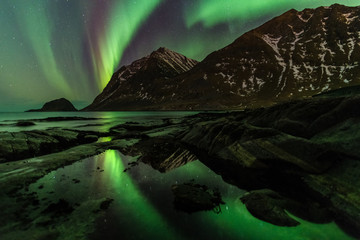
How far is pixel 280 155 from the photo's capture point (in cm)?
1569

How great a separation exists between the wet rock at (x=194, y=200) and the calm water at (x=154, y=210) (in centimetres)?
44

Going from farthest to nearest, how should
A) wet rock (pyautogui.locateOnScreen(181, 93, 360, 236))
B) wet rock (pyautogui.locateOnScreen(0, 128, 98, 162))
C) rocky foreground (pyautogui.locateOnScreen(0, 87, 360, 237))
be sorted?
wet rock (pyautogui.locateOnScreen(0, 128, 98, 162)), rocky foreground (pyautogui.locateOnScreen(0, 87, 360, 237)), wet rock (pyautogui.locateOnScreen(181, 93, 360, 236))

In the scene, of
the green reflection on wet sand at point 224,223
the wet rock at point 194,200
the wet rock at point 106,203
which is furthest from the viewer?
the wet rock at point 106,203

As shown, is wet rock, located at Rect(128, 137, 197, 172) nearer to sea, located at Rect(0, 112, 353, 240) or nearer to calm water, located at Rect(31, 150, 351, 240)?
calm water, located at Rect(31, 150, 351, 240)

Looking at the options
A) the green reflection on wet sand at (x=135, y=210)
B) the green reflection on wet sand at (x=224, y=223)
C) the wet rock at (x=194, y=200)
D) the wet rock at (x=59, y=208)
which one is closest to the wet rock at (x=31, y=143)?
the green reflection on wet sand at (x=135, y=210)

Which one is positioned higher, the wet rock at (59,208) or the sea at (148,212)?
the wet rock at (59,208)

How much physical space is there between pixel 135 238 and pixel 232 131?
15804mm

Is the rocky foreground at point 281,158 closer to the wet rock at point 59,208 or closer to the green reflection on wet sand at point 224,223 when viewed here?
the green reflection on wet sand at point 224,223

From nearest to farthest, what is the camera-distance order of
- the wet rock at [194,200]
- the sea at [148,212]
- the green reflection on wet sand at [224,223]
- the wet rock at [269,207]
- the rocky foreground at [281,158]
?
the green reflection on wet sand at [224,223]
the sea at [148,212]
the wet rock at [269,207]
the rocky foreground at [281,158]
the wet rock at [194,200]

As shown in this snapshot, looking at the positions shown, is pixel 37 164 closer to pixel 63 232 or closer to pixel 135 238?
pixel 63 232

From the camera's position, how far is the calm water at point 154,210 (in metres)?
9.14

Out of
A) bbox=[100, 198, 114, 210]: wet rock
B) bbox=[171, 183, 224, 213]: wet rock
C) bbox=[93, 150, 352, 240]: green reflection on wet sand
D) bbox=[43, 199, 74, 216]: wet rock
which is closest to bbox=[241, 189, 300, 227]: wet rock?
bbox=[93, 150, 352, 240]: green reflection on wet sand

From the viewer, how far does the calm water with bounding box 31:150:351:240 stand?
9141mm

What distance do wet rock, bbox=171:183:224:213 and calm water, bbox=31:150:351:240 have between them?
44cm
